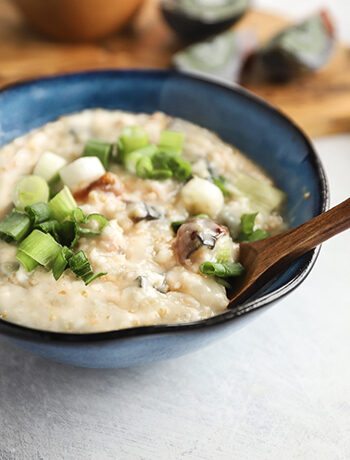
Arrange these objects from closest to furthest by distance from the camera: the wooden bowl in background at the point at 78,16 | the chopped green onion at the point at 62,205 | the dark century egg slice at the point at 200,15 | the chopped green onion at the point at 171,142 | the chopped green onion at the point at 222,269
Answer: the chopped green onion at the point at 222,269 → the chopped green onion at the point at 62,205 → the chopped green onion at the point at 171,142 → the wooden bowl in background at the point at 78,16 → the dark century egg slice at the point at 200,15

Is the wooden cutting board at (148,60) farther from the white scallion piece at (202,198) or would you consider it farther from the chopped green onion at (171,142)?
the white scallion piece at (202,198)

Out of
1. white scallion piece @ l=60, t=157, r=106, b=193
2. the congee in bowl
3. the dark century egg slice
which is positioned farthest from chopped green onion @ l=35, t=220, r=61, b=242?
the dark century egg slice

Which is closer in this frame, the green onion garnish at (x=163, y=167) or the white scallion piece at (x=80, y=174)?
the white scallion piece at (x=80, y=174)

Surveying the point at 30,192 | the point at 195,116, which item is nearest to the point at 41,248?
the point at 30,192

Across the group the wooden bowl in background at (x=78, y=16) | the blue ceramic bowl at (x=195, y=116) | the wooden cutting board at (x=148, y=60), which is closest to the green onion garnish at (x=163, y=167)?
the blue ceramic bowl at (x=195, y=116)

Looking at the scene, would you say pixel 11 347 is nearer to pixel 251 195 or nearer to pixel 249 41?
pixel 251 195
